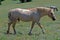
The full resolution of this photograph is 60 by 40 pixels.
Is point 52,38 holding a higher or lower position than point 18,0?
higher

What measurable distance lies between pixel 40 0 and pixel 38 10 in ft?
96.3

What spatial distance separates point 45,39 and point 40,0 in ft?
104

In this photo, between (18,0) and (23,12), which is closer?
(23,12)

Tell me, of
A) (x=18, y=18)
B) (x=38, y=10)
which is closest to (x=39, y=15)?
(x=38, y=10)

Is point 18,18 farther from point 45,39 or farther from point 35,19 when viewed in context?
point 45,39

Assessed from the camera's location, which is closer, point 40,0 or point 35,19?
point 35,19

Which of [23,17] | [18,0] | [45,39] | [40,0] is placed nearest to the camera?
[45,39]

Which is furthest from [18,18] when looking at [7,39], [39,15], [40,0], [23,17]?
[40,0]

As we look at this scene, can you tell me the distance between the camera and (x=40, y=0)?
42.7 m

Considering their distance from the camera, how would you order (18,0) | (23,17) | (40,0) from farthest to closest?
(18,0), (40,0), (23,17)

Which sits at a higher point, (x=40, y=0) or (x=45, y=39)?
(x=45, y=39)

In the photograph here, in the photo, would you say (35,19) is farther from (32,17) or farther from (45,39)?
(45,39)

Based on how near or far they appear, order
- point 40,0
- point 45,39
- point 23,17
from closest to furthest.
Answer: point 45,39 → point 23,17 → point 40,0

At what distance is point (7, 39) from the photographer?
11.2 metres
